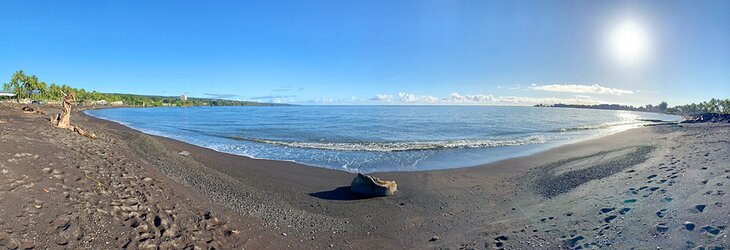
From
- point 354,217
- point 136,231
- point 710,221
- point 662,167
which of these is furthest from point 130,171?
point 662,167

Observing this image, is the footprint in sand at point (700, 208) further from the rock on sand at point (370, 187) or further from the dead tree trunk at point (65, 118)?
the dead tree trunk at point (65, 118)

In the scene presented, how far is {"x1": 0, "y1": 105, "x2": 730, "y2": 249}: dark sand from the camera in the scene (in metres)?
6.73

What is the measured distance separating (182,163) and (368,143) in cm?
1493

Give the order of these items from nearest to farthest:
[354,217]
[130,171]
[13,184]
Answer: [13,184] → [354,217] → [130,171]

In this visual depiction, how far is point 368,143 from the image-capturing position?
89.4 feet

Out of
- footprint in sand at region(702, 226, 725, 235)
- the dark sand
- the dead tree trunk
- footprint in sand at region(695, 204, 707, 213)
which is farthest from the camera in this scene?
the dead tree trunk

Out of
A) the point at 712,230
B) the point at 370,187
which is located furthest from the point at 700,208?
the point at 370,187

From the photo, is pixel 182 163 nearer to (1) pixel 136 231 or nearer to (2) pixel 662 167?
(1) pixel 136 231

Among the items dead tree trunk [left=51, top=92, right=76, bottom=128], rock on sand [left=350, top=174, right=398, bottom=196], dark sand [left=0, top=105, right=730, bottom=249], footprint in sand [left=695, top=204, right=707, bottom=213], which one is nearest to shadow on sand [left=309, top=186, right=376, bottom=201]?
dark sand [left=0, top=105, right=730, bottom=249]

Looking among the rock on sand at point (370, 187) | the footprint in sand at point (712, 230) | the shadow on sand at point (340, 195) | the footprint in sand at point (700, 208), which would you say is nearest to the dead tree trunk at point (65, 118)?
the shadow on sand at point (340, 195)

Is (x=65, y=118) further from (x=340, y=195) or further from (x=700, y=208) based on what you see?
(x=700, y=208)

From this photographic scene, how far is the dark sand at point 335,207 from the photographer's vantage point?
6.73 meters

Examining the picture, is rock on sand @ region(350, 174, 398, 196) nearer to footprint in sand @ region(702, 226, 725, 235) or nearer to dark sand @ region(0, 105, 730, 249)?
dark sand @ region(0, 105, 730, 249)

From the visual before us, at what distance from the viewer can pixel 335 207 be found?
1064 cm
